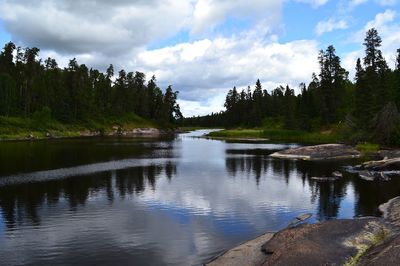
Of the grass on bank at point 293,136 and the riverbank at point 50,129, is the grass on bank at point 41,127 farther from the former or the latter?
the grass on bank at point 293,136

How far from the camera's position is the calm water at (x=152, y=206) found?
24745mm

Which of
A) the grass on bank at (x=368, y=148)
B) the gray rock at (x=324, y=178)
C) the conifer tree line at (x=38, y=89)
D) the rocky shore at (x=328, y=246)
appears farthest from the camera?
the conifer tree line at (x=38, y=89)

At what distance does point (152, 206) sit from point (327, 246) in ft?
64.4

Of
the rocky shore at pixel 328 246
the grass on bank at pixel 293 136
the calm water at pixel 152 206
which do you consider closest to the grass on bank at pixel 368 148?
the grass on bank at pixel 293 136

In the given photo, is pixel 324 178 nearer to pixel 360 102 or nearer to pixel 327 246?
pixel 327 246

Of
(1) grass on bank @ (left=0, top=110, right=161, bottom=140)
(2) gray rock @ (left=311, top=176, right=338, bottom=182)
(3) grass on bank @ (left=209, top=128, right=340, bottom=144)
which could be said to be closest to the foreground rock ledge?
(2) gray rock @ (left=311, top=176, right=338, bottom=182)

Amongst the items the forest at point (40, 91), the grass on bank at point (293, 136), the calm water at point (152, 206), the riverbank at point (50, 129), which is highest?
the forest at point (40, 91)


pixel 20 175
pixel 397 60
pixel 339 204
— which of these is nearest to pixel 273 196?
pixel 339 204

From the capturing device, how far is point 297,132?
A: 137375 millimetres

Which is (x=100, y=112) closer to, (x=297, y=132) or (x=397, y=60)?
(x=297, y=132)

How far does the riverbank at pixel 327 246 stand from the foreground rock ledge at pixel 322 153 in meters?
50.2

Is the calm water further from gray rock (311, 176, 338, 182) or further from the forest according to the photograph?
the forest

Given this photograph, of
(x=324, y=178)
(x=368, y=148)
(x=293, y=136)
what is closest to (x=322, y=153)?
(x=368, y=148)

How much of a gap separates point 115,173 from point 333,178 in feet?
94.0
